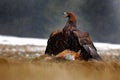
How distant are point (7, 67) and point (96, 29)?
2257mm

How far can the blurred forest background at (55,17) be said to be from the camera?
272 centimetres

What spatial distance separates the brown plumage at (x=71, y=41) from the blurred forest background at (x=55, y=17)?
0.44 ft

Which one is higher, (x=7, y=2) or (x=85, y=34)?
(x=7, y=2)

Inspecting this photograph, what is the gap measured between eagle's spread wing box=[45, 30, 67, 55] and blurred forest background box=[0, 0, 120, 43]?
Answer: 13 centimetres

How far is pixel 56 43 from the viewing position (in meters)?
2.60

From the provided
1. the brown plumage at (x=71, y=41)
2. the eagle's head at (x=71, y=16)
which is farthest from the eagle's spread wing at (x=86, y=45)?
the eagle's head at (x=71, y=16)

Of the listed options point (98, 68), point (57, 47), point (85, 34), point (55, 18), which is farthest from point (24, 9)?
point (98, 68)

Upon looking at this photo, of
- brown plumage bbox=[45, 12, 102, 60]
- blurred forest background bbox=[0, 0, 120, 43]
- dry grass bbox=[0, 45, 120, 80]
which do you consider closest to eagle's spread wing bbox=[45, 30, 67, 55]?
brown plumage bbox=[45, 12, 102, 60]

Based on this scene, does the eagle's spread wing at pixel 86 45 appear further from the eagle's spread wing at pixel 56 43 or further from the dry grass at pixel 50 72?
the dry grass at pixel 50 72

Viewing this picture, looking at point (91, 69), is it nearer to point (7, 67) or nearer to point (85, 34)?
point (7, 67)

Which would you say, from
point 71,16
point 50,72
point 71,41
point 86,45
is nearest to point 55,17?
point 71,16

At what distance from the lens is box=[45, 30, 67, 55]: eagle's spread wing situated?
8.26 feet

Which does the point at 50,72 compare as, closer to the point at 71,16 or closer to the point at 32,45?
the point at 32,45

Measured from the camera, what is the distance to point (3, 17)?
8.82ft
